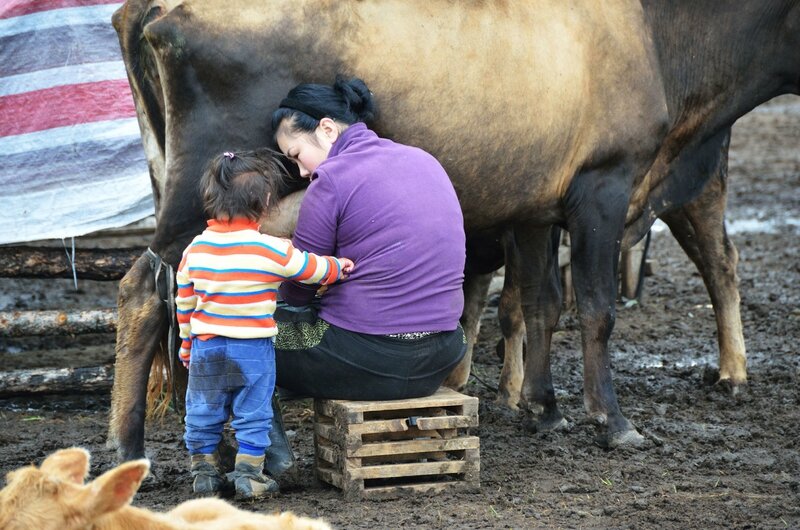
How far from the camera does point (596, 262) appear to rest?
604 cm

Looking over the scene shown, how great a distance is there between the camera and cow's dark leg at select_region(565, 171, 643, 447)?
5.98 metres

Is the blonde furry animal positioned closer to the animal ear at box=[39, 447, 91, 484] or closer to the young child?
the animal ear at box=[39, 447, 91, 484]

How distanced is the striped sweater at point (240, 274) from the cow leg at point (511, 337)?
241cm

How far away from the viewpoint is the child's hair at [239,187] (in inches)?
182

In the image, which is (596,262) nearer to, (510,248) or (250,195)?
(510,248)

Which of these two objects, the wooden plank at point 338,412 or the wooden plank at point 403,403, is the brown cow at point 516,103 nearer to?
the wooden plank at point 338,412

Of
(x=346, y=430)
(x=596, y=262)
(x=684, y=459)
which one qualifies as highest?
(x=596, y=262)

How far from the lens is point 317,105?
198 inches

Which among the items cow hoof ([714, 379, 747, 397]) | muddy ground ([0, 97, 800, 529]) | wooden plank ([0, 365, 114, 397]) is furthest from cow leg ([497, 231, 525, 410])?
wooden plank ([0, 365, 114, 397])

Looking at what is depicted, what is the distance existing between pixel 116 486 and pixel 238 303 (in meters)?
1.95

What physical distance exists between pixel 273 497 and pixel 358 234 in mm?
1146

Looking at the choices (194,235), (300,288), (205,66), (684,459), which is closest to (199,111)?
(205,66)

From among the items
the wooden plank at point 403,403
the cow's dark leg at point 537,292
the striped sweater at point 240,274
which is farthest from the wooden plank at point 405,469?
the cow's dark leg at point 537,292

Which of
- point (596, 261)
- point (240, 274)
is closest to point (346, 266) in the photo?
point (240, 274)
